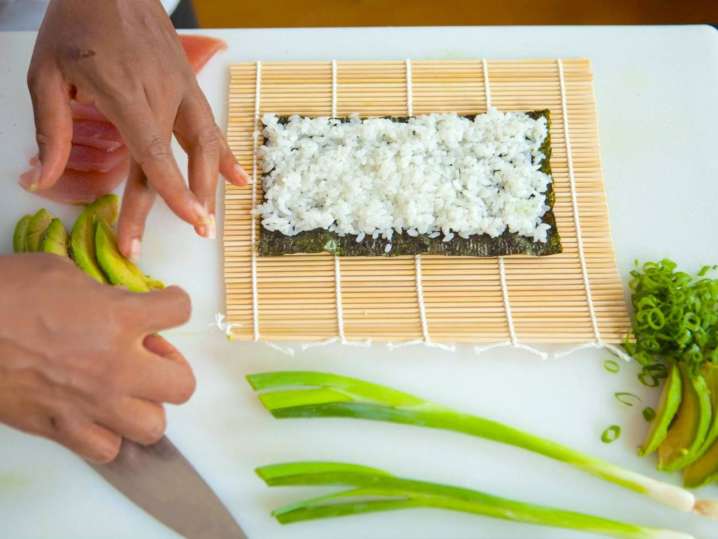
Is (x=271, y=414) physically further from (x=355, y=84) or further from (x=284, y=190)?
(x=355, y=84)

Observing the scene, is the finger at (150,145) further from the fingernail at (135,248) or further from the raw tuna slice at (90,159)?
the raw tuna slice at (90,159)

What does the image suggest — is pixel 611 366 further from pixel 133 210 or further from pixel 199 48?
pixel 199 48

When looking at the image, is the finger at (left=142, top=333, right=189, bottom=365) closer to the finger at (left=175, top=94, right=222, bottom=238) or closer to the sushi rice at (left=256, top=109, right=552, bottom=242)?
the finger at (left=175, top=94, right=222, bottom=238)

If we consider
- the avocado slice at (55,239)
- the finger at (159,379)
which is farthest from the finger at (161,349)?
the avocado slice at (55,239)

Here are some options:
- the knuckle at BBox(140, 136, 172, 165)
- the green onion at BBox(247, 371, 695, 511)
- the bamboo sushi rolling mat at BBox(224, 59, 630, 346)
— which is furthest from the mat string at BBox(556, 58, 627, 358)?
the knuckle at BBox(140, 136, 172, 165)

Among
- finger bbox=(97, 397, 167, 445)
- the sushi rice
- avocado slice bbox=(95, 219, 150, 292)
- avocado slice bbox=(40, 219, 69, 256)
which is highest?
the sushi rice

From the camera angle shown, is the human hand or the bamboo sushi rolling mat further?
the bamboo sushi rolling mat

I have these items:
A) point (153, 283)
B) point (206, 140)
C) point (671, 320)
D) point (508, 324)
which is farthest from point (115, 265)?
point (671, 320)
